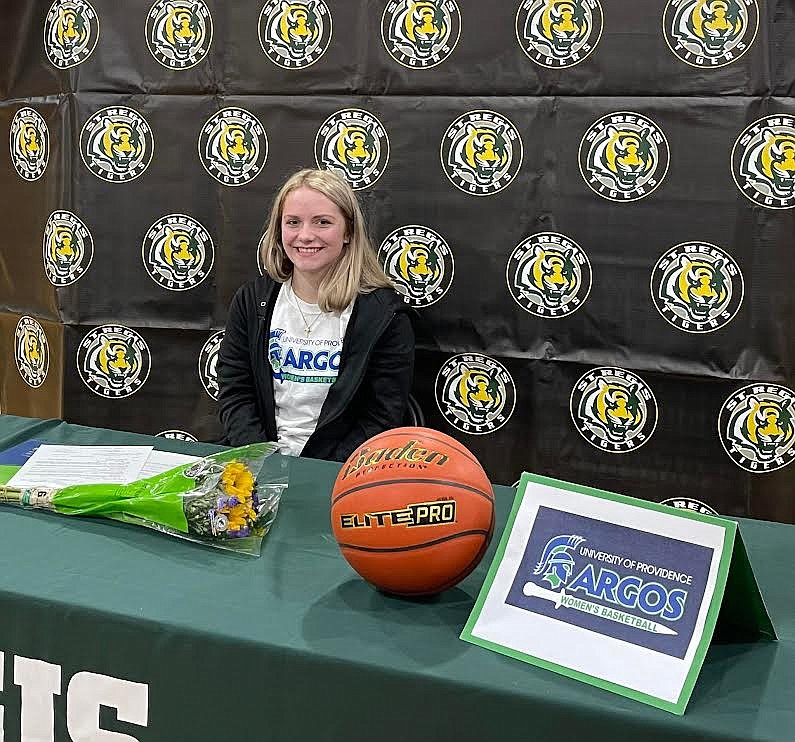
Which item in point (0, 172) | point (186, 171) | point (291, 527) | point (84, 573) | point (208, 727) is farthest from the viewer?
point (0, 172)

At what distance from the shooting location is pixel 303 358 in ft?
7.95

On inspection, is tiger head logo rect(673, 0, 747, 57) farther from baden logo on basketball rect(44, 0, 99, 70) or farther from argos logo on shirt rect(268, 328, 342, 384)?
baden logo on basketball rect(44, 0, 99, 70)

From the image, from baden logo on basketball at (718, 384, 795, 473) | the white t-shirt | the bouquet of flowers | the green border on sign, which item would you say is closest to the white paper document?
the bouquet of flowers

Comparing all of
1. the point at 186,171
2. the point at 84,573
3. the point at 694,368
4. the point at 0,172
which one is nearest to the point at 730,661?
the point at 84,573

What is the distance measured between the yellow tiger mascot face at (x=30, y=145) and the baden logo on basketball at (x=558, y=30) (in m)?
1.61

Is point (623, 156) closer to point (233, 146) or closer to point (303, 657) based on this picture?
point (233, 146)

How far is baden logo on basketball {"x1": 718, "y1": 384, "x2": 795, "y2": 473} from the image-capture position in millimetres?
2307

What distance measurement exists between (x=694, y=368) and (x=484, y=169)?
2.62ft

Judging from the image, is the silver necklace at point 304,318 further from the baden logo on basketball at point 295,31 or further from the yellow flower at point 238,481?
the yellow flower at point 238,481

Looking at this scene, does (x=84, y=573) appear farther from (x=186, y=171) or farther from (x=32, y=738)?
(x=186, y=171)

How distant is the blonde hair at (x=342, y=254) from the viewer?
7.88ft

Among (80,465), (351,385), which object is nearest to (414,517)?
(80,465)

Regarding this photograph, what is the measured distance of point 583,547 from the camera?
1.09 meters

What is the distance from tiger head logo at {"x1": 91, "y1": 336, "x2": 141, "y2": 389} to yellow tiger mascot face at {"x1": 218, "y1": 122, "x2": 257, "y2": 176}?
68 centimetres
